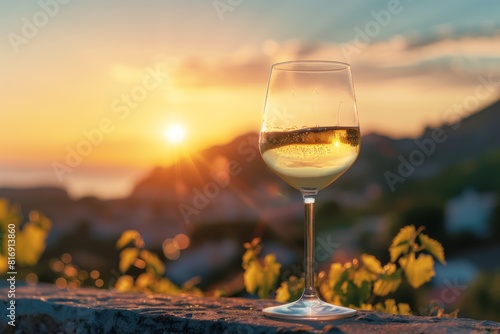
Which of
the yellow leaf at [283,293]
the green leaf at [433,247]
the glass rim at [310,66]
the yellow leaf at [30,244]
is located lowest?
the yellow leaf at [283,293]

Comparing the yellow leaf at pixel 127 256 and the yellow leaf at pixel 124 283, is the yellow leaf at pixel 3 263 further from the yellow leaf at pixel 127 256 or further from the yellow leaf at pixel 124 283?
the yellow leaf at pixel 127 256

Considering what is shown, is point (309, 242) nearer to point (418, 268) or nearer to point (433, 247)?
point (433, 247)

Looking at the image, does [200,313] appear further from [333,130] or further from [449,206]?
[449,206]

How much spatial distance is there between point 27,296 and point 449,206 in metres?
8.09

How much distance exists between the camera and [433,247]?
316 centimetres

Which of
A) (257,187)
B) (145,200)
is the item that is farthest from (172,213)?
(257,187)

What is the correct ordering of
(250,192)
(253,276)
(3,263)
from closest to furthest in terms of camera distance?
(253,276)
(3,263)
(250,192)

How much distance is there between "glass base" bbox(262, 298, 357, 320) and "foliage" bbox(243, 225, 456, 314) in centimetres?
66

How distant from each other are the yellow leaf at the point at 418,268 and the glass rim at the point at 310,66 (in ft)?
3.51

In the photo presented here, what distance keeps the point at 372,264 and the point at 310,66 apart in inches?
47.4

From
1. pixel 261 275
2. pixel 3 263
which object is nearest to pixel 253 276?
pixel 261 275

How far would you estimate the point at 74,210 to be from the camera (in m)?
10.8

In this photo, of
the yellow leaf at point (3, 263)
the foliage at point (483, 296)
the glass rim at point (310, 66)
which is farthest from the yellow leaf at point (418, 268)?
the foliage at point (483, 296)

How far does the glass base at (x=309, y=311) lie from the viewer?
260cm
